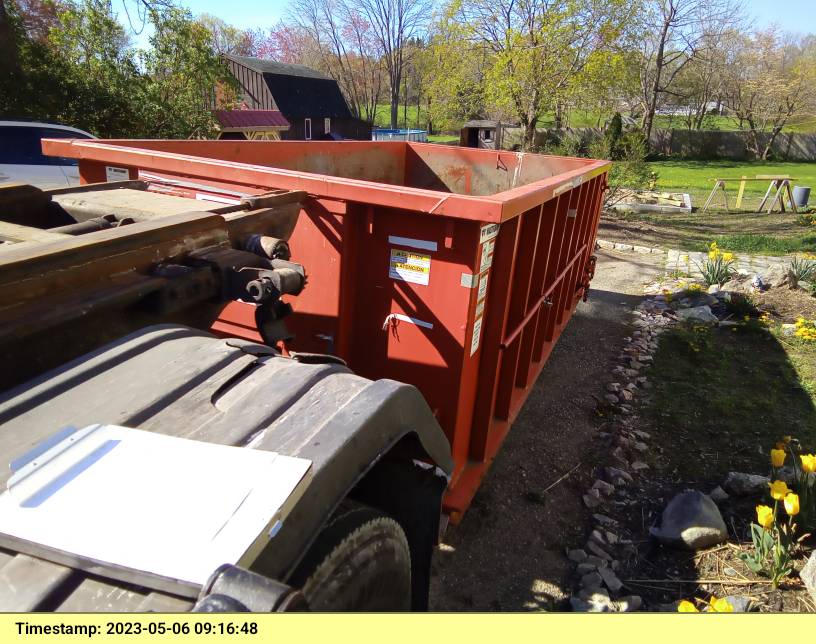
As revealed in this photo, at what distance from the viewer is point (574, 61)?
52.0ft

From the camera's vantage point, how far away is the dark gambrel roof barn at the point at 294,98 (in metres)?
30.6

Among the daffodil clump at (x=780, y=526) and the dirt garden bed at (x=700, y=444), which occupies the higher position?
the daffodil clump at (x=780, y=526)

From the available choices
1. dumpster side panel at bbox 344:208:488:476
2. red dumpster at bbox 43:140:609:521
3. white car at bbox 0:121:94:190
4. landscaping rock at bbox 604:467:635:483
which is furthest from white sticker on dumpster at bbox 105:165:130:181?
white car at bbox 0:121:94:190

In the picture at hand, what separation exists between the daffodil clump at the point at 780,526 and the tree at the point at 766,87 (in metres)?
40.8

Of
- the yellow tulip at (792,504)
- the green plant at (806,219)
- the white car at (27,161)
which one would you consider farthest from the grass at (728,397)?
the green plant at (806,219)

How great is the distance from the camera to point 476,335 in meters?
2.92

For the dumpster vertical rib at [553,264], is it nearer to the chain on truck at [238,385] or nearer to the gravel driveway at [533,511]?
the gravel driveway at [533,511]

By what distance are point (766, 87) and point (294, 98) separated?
30780 millimetres

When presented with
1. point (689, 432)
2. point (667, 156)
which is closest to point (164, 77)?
point (689, 432)

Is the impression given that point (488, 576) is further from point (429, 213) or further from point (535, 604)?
point (429, 213)

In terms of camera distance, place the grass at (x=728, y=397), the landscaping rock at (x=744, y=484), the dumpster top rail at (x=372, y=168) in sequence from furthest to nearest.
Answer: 1. the grass at (x=728, y=397)
2. the landscaping rock at (x=744, y=484)
3. the dumpster top rail at (x=372, y=168)

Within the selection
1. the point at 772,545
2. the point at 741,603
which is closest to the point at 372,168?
the point at 772,545

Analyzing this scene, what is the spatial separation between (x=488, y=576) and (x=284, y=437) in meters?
2.33

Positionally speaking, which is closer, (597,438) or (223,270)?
(223,270)
